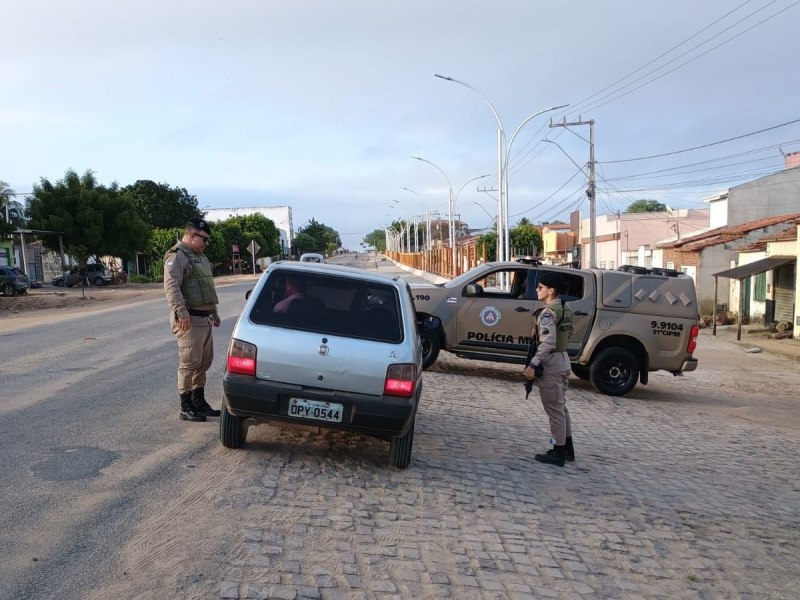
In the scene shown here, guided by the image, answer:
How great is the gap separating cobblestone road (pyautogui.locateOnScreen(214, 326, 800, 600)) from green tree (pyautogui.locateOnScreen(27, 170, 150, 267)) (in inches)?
1480

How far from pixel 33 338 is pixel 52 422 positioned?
831 centimetres

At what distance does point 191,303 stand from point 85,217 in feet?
129

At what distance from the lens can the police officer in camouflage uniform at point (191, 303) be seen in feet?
20.3

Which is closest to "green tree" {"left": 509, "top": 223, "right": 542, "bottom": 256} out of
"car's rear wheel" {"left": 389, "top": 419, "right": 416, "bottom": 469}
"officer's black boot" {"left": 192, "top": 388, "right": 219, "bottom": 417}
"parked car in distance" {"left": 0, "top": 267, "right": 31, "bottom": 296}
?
"parked car in distance" {"left": 0, "top": 267, "right": 31, "bottom": 296}

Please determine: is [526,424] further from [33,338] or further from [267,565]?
[33,338]

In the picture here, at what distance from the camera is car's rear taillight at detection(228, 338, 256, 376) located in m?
5.27

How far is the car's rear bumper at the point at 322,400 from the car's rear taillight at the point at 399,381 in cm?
5

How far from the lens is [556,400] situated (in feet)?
21.1

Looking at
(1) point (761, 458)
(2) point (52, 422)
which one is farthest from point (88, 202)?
(1) point (761, 458)

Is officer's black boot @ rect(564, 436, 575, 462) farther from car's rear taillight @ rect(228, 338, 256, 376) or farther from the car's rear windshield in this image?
car's rear taillight @ rect(228, 338, 256, 376)

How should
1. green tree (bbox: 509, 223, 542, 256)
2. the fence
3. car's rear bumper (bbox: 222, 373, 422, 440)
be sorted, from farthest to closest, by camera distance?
green tree (bbox: 509, 223, 542, 256)
the fence
car's rear bumper (bbox: 222, 373, 422, 440)

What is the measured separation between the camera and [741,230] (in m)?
26.6

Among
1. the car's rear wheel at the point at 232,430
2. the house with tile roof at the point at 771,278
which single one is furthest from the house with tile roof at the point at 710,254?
the car's rear wheel at the point at 232,430

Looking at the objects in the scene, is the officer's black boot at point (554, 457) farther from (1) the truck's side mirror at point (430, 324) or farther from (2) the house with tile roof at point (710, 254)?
(2) the house with tile roof at point (710, 254)
